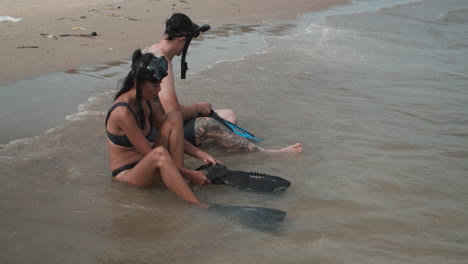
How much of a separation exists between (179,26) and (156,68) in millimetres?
766

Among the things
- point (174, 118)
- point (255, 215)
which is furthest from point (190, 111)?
point (255, 215)

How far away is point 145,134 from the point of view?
407 cm

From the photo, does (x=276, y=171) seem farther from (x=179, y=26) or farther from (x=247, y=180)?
(x=179, y=26)

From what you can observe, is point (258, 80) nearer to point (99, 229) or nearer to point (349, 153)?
point (349, 153)

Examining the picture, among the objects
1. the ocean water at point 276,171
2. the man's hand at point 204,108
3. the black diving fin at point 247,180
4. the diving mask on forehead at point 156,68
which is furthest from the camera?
the man's hand at point 204,108

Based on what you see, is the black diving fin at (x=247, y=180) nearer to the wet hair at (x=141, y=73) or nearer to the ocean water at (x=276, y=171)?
the ocean water at (x=276, y=171)

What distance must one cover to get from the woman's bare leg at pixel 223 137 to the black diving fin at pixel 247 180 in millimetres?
759

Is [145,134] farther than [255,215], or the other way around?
[145,134]

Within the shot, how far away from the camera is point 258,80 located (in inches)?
303

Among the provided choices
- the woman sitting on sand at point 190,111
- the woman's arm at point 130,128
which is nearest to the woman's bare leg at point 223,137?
the woman sitting on sand at point 190,111

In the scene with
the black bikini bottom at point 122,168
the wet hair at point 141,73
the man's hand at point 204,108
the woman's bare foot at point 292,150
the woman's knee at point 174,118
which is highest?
the wet hair at point 141,73

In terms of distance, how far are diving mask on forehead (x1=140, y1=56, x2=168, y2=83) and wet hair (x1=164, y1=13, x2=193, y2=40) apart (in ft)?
2.21

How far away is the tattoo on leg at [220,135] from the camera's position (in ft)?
15.6

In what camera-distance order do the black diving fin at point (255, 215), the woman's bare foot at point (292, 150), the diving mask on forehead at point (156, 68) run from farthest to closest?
1. the woman's bare foot at point (292, 150)
2. the diving mask on forehead at point (156, 68)
3. the black diving fin at point (255, 215)
